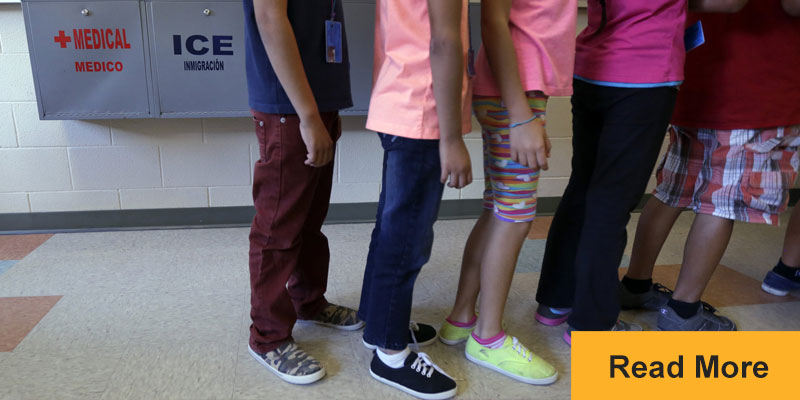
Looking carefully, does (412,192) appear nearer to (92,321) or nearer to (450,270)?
(450,270)

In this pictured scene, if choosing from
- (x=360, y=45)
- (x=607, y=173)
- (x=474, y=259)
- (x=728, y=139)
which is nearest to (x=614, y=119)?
(x=607, y=173)

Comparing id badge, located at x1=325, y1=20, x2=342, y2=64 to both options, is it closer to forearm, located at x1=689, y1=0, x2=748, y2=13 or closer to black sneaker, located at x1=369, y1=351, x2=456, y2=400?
black sneaker, located at x1=369, y1=351, x2=456, y2=400

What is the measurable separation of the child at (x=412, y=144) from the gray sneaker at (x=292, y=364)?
15 cm

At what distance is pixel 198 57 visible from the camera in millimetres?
2062

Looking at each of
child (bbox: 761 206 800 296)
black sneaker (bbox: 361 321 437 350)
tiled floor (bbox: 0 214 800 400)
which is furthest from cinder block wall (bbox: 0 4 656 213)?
child (bbox: 761 206 800 296)

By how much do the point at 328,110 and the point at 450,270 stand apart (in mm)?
942

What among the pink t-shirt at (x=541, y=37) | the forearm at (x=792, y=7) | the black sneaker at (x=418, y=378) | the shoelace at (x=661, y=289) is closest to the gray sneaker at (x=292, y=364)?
the black sneaker at (x=418, y=378)

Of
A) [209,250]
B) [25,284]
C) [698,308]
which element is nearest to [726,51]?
[698,308]

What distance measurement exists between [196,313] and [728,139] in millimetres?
1600

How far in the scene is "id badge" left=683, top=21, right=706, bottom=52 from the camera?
49.3 inches

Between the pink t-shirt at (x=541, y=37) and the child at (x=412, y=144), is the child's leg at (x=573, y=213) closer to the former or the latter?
the pink t-shirt at (x=541, y=37)

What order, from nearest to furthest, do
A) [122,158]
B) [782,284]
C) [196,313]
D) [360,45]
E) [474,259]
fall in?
[474,259] < [196,313] < [782,284] < [360,45] < [122,158]

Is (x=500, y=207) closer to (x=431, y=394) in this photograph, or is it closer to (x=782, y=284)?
(x=431, y=394)

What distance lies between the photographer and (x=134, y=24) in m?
1.99
